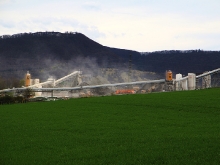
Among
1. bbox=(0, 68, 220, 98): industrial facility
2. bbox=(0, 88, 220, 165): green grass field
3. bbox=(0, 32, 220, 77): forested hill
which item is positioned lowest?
bbox=(0, 88, 220, 165): green grass field

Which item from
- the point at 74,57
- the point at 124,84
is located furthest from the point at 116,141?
the point at 74,57

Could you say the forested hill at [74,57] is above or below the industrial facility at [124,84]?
above

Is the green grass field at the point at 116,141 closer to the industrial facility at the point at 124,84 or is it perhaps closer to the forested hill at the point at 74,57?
the industrial facility at the point at 124,84

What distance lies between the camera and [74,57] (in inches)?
4414

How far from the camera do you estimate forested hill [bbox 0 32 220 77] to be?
311 feet

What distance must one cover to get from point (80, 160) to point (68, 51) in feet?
345

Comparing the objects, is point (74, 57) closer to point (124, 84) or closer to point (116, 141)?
point (124, 84)

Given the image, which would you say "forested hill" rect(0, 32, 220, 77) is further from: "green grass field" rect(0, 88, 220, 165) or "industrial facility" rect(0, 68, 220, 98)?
"green grass field" rect(0, 88, 220, 165)

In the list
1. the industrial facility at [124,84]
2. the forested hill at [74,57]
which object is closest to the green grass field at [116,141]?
the industrial facility at [124,84]

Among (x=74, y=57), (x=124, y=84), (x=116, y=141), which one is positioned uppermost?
(x=74, y=57)

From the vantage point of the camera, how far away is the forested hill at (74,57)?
9469cm

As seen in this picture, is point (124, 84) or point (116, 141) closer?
point (116, 141)

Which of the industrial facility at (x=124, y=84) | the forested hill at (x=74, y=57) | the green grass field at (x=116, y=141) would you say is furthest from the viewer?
the forested hill at (x=74, y=57)

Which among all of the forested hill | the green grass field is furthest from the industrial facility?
the green grass field
